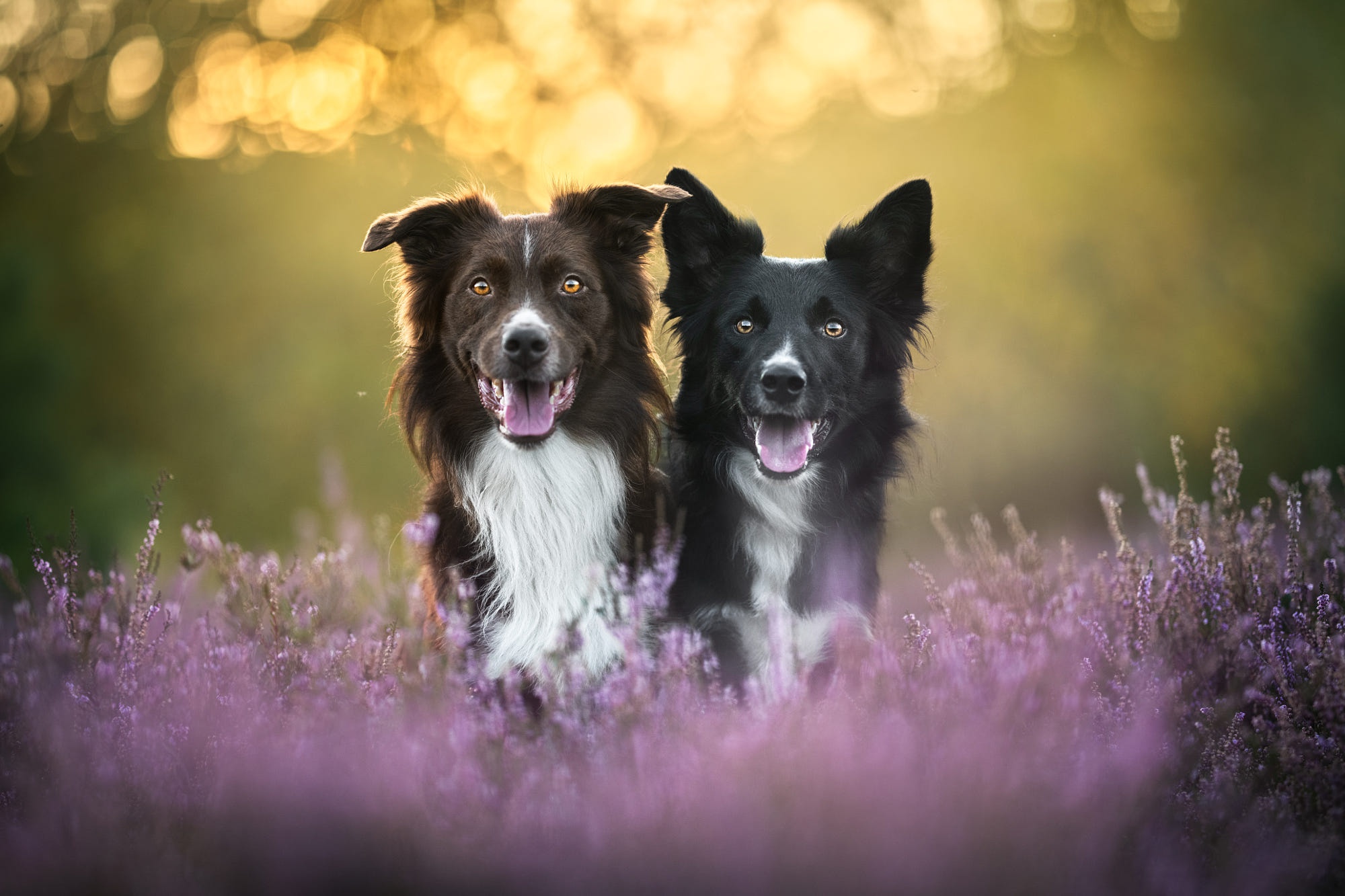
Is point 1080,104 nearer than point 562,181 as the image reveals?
No

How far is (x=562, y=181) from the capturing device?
389 centimetres

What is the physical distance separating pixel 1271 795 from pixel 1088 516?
28.3 feet

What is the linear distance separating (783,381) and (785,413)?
0.41 ft

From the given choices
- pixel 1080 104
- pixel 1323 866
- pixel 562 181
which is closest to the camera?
pixel 1323 866

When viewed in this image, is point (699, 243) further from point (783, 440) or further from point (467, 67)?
point (467, 67)

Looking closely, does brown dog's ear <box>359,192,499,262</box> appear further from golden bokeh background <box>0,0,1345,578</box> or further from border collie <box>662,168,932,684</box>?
golden bokeh background <box>0,0,1345,578</box>

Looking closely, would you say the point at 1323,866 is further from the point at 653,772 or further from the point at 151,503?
the point at 151,503

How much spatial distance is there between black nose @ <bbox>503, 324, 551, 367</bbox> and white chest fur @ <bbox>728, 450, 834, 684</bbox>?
948mm

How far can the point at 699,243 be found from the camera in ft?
13.4

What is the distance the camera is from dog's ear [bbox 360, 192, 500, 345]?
3742 millimetres

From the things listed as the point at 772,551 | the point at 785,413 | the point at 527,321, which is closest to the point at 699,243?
the point at 785,413

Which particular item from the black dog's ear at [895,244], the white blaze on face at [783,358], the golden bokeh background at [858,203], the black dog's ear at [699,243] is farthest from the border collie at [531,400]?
the golden bokeh background at [858,203]

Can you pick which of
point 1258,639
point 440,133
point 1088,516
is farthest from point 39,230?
point 1088,516

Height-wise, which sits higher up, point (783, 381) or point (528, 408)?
point (783, 381)
